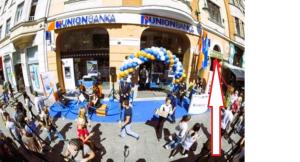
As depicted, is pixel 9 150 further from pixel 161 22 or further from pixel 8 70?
pixel 161 22

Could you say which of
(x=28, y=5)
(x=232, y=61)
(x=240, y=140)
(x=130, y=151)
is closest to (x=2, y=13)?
(x=28, y=5)

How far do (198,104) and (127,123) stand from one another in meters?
0.50

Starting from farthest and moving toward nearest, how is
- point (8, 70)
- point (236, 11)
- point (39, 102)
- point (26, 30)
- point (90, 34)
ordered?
1. point (236, 11)
2. point (8, 70)
3. point (39, 102)
4. point (26, 30)
5. point (90, 34)

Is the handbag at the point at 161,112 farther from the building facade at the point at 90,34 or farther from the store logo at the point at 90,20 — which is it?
the store logo at the point at 90,20

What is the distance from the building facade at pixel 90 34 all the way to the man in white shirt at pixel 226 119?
1.63 ft

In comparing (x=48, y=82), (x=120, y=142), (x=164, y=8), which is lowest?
(x=120, y=142)

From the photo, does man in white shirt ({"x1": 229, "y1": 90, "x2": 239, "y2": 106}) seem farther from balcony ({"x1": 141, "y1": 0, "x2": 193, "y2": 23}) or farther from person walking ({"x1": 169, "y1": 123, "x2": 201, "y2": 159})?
balcony ({"x1": 141, "y1": 0, "x2": 193, "y2": 23})

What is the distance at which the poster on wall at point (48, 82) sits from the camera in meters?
1.32

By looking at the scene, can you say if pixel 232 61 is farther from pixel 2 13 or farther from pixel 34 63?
pixel 2 13

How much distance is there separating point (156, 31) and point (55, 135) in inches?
35.1

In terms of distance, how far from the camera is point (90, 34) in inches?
47.4

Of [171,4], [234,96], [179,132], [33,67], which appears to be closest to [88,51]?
[33,67]

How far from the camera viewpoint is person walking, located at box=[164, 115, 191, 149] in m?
1.49

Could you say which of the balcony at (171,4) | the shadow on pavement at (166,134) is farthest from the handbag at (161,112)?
the balcony at (171,4)
